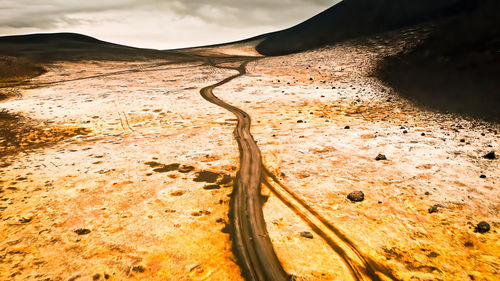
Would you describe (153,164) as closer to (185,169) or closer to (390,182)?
(185,169)

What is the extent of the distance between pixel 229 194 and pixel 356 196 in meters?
1.98

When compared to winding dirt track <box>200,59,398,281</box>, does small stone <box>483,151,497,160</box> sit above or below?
above

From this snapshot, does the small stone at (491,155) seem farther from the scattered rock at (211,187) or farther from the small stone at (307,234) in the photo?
the scattered rock at (211,187)

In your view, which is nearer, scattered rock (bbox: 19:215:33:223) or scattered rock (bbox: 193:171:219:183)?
scattered rock (bbox: 19:215:33:223)

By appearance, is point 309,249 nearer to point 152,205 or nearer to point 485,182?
point 152,205

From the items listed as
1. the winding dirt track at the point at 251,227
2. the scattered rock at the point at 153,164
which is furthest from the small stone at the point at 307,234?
the scattered rock at the point at 153,164

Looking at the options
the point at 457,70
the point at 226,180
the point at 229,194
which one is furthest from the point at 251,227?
the point at 457,70

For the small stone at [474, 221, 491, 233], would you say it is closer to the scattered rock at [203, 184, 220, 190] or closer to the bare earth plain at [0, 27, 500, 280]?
the bare earth plain at [0, 27, 500, 280]

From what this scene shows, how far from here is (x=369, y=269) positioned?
271cm

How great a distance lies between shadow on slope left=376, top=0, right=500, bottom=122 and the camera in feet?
26.8

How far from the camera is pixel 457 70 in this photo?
10172 mm

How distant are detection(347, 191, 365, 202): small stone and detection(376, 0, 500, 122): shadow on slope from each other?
5645 mm

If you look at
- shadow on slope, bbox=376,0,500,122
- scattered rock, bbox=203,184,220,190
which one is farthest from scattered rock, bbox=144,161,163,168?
shadow on slope, bbox=376,0,500,122

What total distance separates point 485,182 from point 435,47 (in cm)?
1182
